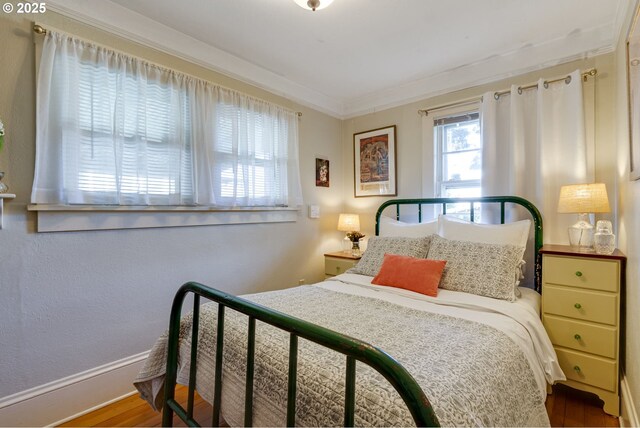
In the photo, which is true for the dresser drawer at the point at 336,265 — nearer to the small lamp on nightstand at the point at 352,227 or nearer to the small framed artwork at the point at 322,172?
the small lamp on nightstand at the point at 352,227

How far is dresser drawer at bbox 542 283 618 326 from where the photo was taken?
1752mm

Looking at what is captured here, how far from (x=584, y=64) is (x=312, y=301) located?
8.57ft

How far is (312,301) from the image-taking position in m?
1.78

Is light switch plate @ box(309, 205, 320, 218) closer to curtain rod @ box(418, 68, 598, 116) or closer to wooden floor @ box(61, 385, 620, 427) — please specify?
curtain rod @ box(418, 68, 598, 116)

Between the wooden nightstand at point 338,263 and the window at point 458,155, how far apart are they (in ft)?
3.52

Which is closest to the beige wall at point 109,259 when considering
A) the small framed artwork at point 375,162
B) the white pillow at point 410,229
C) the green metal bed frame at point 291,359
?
the small framed artwork at point 375,162

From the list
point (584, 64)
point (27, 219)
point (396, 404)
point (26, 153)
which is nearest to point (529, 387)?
point (396, 404)

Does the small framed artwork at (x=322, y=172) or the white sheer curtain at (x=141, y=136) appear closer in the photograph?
the white sheer curtain at (x=141, y=136)

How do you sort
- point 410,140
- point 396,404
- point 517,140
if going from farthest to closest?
point 410,140 < point 517,140 < point 396,404

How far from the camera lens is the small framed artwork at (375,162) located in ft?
10.7

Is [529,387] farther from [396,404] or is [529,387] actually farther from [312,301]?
[312,301]

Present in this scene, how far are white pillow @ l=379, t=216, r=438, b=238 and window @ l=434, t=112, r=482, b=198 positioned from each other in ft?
1.51

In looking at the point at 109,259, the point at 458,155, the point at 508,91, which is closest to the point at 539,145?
the point at 508,91

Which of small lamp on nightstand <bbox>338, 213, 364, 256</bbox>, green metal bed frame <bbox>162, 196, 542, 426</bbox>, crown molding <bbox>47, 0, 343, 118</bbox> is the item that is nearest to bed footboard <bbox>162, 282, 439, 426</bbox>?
green metal bed frame <bbox>162, 196, 542, 426</bbox>
